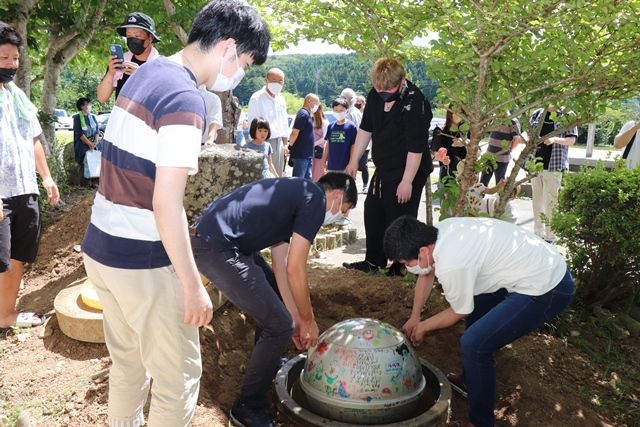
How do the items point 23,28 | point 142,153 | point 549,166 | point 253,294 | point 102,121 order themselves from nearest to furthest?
point 142,153, point 253,294, point 23,28, point 549,166, point 102,121

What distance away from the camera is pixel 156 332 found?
96.3 inches

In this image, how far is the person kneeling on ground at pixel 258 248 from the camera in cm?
327

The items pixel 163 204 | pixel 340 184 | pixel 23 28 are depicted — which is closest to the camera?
pixel 163 204

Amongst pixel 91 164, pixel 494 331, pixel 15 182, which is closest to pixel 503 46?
pixel 494 331

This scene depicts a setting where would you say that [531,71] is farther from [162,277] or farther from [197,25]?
[162,277]

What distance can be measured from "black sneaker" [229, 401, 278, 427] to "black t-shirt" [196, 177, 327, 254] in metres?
1.02

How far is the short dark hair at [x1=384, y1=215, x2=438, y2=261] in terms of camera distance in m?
3.46

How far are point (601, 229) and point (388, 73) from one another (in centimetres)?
232

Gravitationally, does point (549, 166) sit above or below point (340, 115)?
below

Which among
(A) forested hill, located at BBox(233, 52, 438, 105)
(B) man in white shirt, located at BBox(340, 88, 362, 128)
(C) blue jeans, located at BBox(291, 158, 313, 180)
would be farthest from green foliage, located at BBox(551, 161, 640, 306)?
(A) forested hill, located at BBox(233, 52, 438, 105)

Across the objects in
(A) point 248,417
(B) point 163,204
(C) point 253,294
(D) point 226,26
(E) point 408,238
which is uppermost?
(D) point 226,26

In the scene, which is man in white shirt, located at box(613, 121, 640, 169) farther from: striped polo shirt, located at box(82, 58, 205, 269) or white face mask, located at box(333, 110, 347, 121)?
striped polo shirt, located at box(82, 58, 205, 269)

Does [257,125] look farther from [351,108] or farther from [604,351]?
[604,351]

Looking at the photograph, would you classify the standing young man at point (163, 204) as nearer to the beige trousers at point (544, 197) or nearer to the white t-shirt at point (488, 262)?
the white t-shirt at point (488, 262)
